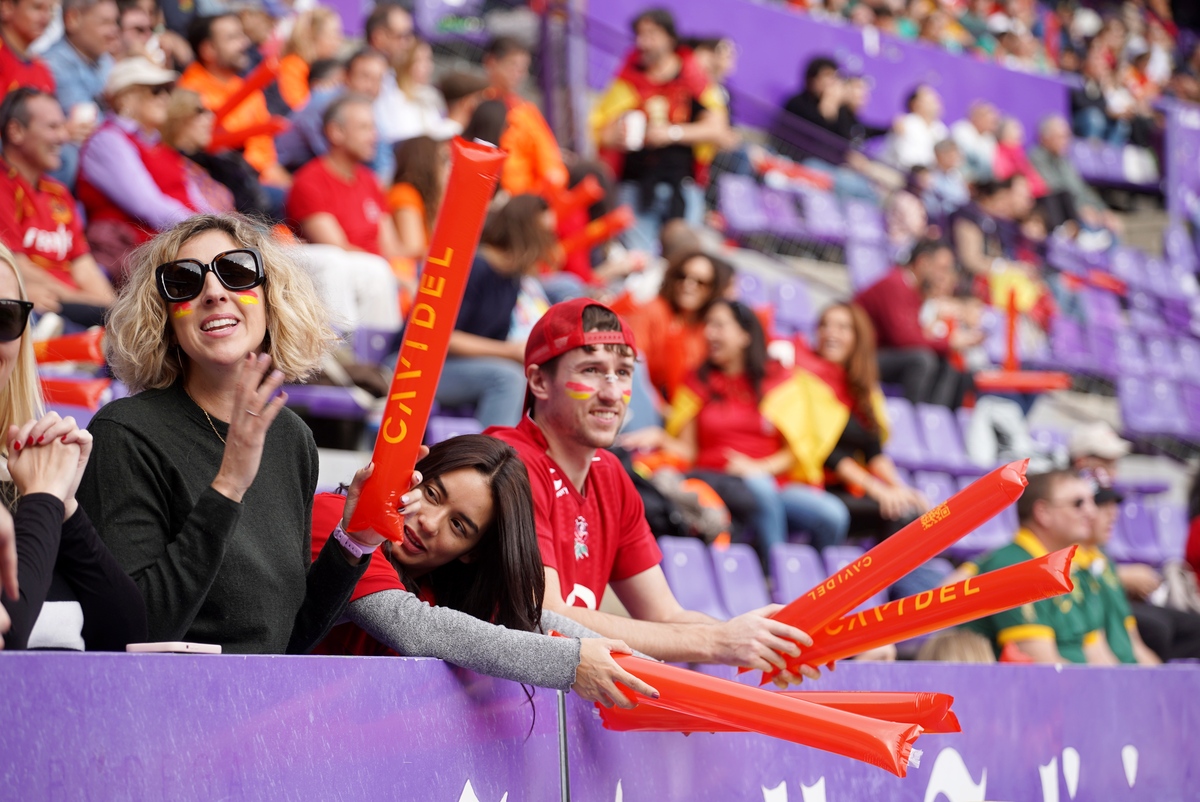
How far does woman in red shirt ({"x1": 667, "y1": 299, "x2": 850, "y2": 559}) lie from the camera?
600 cm

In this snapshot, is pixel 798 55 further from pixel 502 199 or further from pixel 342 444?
pixel 342 444

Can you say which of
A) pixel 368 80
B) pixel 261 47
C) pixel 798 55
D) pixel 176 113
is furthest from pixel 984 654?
pixel 798 55

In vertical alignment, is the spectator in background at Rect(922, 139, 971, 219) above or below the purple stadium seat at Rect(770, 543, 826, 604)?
below

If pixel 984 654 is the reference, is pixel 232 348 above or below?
above

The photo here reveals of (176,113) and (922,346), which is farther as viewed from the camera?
(922,346)

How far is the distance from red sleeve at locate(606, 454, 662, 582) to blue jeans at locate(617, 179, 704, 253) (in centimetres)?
530

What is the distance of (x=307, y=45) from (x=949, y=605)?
19.9 feet

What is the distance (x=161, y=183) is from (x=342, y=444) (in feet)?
4.15

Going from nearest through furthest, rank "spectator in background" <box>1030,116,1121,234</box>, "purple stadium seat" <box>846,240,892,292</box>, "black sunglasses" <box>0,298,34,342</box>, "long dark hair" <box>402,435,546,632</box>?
"black sunglasses" <box>0,298,34,342</box>
"long dark hair" <box>402,435,546,632</box>
"purple stadium seat" <box>846,240,892,292</box>
"spectator in background" <box>1030,116,1121,234</box>

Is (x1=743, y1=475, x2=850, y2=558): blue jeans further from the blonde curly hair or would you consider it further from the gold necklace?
the gold necklace

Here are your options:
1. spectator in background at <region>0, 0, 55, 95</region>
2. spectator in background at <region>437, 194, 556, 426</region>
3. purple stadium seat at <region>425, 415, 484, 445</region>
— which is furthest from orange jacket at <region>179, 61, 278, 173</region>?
purple stadium seat at <region>425, 415, 484, 445</region>

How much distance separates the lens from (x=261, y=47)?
746cm

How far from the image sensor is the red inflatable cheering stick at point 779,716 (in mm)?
2074

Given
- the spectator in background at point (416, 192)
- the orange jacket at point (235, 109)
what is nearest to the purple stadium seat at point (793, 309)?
the spectator in background at point (416, 192)
